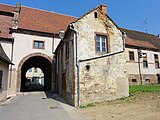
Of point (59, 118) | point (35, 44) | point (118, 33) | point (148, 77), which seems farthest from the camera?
point (148, 77)

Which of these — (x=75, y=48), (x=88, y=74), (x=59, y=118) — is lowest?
(x=59, y=118)

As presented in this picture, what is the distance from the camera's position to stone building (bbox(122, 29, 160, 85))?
74.7 ft

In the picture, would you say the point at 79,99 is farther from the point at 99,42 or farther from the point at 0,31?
the point at 0,31

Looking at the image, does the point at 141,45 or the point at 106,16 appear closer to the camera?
the point at 106,16

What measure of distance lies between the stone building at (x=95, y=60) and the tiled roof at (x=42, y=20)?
8679 millimetres

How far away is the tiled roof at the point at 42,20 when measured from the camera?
20.2m

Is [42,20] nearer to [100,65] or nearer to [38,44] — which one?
[38,44]

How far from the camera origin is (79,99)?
10.5 meters

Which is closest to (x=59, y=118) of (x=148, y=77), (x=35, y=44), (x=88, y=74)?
(x=88, y=74)

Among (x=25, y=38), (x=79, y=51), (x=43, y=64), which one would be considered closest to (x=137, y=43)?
(x=43, y=64)

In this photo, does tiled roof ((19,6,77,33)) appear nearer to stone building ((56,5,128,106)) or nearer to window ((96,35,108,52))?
stone building ((56,5,128,106))

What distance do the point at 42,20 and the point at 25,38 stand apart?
15.7 feet

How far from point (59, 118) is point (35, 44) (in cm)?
1396

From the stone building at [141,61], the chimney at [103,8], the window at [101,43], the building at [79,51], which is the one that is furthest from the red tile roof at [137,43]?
the window at [101,43]
